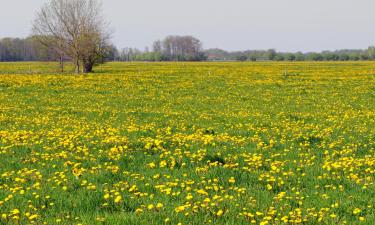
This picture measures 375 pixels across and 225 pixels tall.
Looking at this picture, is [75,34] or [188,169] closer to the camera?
[188,169]

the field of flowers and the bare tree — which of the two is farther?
the bare tree

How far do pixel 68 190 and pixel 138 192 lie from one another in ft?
4.65

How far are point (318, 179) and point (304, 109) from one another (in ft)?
45.6

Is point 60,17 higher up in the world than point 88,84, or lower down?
higher up

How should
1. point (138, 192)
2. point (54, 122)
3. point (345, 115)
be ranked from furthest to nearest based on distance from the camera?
point (345, 115)
point (54, 122)
point (138, 192)

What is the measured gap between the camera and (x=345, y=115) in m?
18.5

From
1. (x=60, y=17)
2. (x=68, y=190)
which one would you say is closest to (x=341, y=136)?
(x=68, y=190)

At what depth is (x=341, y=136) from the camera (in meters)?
12.9

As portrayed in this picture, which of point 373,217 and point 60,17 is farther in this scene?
point 60,17

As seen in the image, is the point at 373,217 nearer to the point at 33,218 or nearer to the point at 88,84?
the point at 33,218

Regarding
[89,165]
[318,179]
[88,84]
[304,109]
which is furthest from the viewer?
[88,84]

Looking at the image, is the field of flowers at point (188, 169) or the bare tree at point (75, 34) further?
the bare tree at point (75, 34)

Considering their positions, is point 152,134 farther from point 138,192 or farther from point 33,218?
point 33,218

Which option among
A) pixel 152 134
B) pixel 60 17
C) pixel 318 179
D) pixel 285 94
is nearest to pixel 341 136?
pixel 318 179
